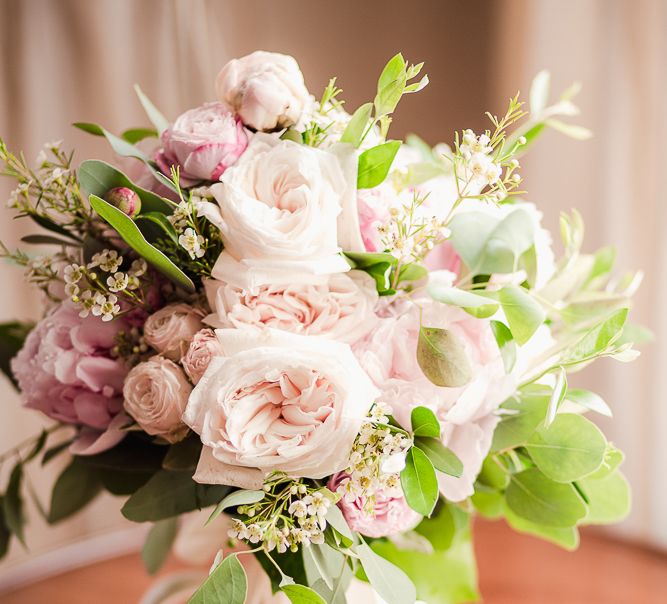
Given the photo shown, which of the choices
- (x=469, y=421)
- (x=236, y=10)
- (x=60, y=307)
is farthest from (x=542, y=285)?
(x=236, y=10)

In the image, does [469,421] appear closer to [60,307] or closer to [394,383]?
[394,383]

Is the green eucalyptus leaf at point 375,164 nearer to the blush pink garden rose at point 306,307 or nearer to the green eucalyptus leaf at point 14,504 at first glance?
the blush pink garden rose at point 306,307

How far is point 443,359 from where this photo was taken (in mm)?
580

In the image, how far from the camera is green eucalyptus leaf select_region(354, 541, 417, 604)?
58 cm

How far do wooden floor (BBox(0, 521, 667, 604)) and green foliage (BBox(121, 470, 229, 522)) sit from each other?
448mm

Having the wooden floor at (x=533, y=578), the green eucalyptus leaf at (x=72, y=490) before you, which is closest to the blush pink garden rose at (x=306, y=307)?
the green eucalyptus leaf at (x=72, y=490)

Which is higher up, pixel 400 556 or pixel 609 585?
pixel 400 556

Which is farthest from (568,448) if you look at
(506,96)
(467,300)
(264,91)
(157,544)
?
(506,96)

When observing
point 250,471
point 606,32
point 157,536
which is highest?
point 606,32

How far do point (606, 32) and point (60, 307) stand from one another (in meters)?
0.92

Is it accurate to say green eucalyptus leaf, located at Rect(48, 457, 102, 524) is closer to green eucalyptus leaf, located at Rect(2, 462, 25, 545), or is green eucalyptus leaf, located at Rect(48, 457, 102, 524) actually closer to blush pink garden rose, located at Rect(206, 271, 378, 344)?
green eucalyptus leaf, located at Rect(2, 462, 25, 545)

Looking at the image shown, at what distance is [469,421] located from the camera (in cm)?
64

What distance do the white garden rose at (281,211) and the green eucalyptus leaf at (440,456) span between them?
0.51 ft

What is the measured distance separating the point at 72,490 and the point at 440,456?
472 mm
